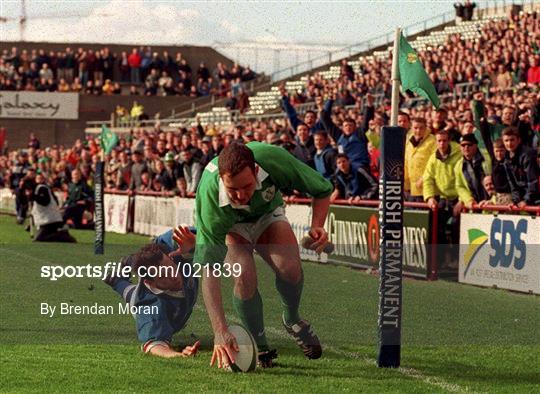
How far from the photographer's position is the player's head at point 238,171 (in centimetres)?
785

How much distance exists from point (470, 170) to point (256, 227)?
881cm

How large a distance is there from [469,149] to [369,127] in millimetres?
4277

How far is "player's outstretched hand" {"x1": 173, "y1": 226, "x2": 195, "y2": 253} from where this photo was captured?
9453mm

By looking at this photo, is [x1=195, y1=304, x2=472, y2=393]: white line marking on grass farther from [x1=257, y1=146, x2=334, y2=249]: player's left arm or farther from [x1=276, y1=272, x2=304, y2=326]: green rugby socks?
[x1=257, y1=146, x2=334, y2=249]: player's left arm

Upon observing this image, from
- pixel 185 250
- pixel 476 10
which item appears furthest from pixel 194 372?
pixel 476 10

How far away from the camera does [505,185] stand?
16.3 m

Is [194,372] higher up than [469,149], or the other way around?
[469,149]

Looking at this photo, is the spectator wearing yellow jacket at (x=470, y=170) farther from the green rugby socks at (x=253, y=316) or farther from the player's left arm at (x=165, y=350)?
the green rugby socks at (x=253, y=316)

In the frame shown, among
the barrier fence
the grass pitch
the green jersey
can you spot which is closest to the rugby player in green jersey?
the green jersey

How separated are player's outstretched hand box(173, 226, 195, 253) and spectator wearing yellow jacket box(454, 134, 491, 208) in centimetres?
817

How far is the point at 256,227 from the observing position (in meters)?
8.86

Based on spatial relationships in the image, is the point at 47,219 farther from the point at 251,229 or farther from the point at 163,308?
the point at 251,229

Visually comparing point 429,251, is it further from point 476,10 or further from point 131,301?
point 476,10

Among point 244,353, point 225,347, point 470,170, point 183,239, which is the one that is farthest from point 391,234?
point 470,170
